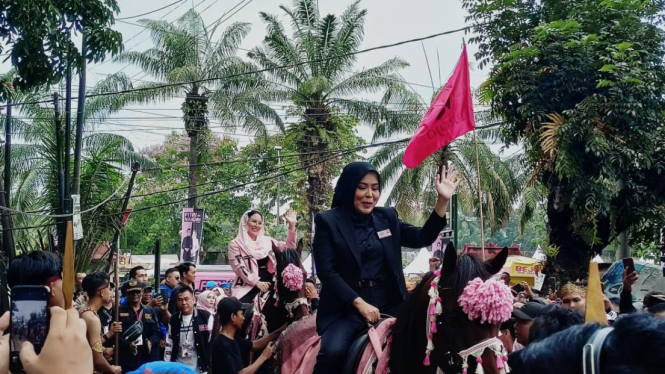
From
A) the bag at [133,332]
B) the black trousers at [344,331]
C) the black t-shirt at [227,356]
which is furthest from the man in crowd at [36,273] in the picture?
the bag at [133,332]

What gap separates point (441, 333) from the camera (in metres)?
5.55

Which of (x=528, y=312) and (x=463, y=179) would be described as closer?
(x=528, y=312)

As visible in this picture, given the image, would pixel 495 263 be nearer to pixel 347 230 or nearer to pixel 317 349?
pixel 347 230

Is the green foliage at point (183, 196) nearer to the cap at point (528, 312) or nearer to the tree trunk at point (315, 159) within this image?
the tree trunk at point (315, 159)

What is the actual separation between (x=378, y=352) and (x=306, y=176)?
26.5 m

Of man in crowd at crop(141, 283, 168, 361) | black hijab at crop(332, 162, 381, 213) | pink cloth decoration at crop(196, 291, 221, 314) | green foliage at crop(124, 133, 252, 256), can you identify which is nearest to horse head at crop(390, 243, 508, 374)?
black hijab at crop(332, 162, 381, 213)

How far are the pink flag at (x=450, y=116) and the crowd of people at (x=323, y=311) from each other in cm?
196

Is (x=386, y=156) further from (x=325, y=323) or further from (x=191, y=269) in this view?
(x=325, y=323)

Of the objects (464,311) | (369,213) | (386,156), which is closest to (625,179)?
(369,213)

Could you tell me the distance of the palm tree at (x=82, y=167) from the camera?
79.2 ft

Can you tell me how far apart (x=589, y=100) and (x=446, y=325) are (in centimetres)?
982

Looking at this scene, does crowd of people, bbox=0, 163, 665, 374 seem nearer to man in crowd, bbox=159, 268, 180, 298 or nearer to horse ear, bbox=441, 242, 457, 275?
horse ear, bbox=441, 242, 457, 275

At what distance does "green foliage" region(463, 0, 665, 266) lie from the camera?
1431cm

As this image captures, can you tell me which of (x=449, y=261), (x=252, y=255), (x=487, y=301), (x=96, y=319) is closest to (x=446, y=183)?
(x=449, y=261)
